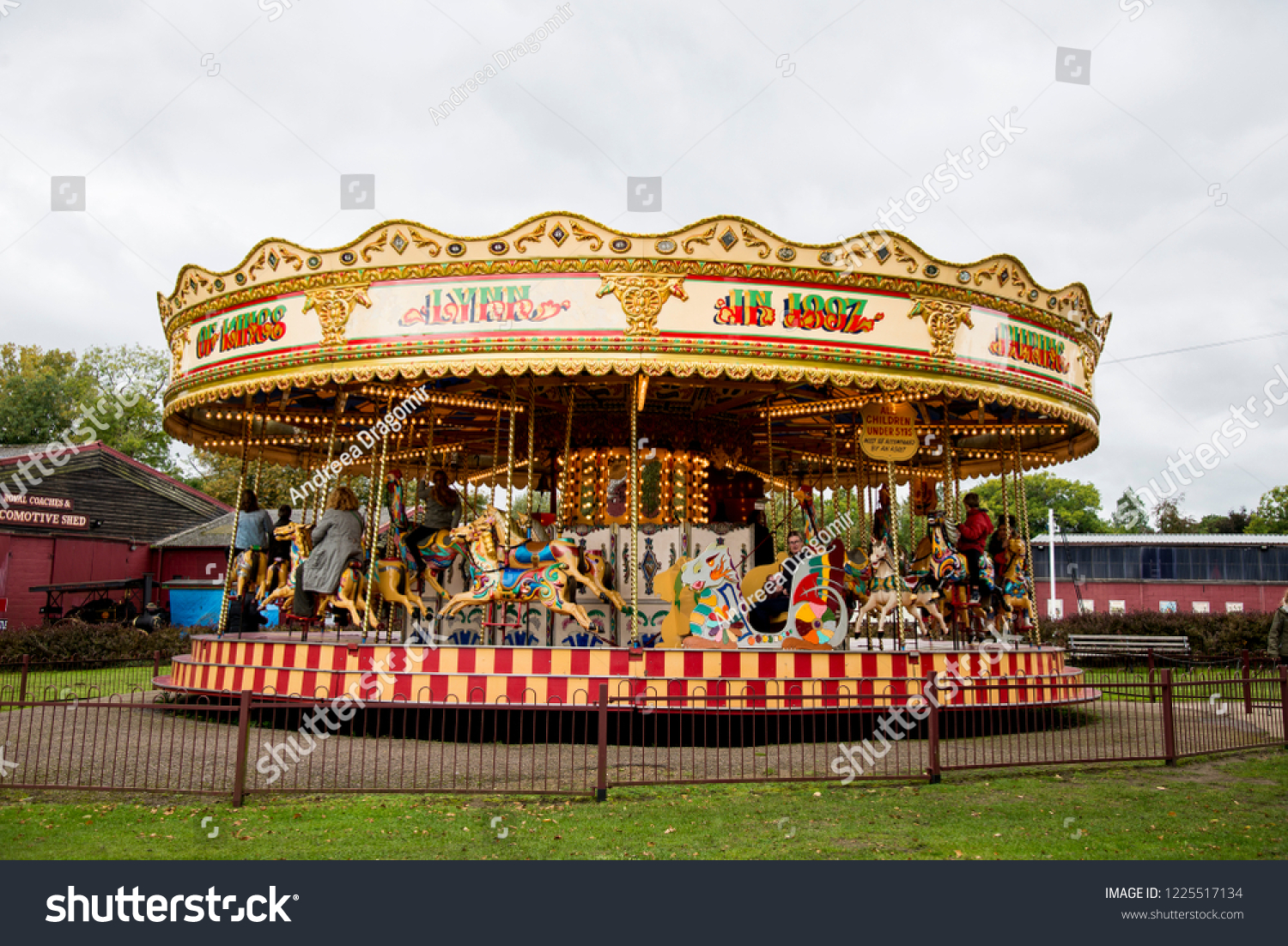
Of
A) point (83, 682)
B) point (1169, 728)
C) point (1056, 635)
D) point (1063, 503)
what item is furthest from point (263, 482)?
point (1063, 503)

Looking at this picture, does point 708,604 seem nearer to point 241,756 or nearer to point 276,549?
point 241,756

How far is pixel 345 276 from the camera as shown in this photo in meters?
10.6

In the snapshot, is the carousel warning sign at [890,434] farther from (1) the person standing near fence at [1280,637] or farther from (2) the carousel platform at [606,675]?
(1) the person standing near fence at [1280,637]

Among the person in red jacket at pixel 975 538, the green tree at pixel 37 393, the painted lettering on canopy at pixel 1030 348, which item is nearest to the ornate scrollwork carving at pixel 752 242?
the painted lettering on canopy at pixel 1030 348

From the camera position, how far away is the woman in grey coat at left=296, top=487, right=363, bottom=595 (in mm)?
11633

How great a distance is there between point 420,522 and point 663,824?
7.82 m

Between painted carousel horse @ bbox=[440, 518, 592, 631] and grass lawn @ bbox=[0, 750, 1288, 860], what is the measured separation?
10.6 ft

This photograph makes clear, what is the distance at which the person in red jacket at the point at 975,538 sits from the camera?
12539 millimetres

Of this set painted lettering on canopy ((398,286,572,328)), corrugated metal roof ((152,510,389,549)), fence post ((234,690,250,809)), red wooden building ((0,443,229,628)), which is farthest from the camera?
corrugated metal roof ((152,510,389,549))

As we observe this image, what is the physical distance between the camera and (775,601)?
10.5 meters

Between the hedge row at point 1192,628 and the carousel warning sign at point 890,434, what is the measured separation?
14524 mm

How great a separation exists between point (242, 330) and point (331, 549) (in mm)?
2886

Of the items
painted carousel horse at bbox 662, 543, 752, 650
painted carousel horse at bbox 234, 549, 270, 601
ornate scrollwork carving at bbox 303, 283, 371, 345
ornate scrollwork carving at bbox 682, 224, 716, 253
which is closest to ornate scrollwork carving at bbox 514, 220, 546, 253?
ornate scrollwork carving at bbox 682, 224, 716, 253

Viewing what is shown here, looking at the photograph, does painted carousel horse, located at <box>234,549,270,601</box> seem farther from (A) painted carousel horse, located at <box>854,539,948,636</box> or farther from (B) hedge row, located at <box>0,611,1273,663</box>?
(A) painted carousel horse, located at <box>854,539,948,636</box>
